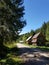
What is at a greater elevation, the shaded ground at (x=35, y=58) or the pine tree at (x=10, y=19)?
the pine tree at (x=10, y=19)

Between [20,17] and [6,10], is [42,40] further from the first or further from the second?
[6,10]

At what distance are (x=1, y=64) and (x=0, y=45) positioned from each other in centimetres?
1577

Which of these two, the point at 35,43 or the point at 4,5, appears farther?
the point at 35,43

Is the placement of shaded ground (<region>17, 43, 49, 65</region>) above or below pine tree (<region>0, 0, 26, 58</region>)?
below

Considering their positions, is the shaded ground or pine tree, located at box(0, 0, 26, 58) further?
pine tree, located at box(0, 0, 26, 58)

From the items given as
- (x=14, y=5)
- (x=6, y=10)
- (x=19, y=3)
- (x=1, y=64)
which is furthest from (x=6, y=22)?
(x=1, y=64)

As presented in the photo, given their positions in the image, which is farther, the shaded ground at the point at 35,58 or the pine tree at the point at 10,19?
the pine tree at the point at 10,19

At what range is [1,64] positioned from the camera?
17.7 m

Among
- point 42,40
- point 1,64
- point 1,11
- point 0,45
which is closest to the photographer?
point 1,64

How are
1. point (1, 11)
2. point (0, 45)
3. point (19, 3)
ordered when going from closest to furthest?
1. point (1, 11)
2. point (0, 45)
3. point (19, 3)

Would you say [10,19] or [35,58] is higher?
[10,19]

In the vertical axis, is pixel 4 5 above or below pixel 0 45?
above

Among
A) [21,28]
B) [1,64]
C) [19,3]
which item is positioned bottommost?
[1,64]

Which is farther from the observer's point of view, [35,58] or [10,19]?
[10,19]
